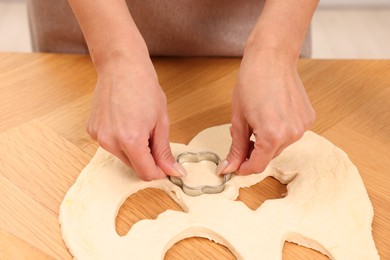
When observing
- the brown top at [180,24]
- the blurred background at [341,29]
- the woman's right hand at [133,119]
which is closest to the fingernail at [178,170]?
the woman's right hand at [133,119]

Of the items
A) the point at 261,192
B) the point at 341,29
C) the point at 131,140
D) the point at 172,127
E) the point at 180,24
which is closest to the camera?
the point at 131,140

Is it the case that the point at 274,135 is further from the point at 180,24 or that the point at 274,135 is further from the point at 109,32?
the point at 180,24

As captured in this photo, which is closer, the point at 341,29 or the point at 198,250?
the point at 198,250

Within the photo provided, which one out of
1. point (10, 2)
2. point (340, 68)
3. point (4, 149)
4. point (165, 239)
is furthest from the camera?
point (10, 2)

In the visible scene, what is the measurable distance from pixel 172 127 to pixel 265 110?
255 mm

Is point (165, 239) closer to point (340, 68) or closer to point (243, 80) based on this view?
point (243, 80)

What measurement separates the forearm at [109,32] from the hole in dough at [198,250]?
10.2 inches

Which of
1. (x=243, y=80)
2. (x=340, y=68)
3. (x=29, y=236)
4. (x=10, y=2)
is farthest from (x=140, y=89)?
(x=10, y=2)

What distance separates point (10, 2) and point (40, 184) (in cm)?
183

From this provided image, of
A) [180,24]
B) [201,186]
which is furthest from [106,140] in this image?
[180,24]

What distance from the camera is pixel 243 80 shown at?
727mm

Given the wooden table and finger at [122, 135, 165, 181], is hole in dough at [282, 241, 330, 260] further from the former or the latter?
finger at [122, 135, 165, 181]

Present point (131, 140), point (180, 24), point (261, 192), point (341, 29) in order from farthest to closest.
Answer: point (341, 29)
point (180, 24)
point (261, 192)
point (131, 140)

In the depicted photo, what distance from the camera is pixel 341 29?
2.18m
